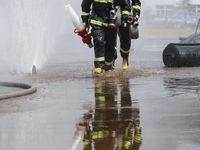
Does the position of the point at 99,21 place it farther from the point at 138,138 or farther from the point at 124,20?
the point at 138,138

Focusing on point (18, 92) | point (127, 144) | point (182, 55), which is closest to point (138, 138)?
point (127, 144)

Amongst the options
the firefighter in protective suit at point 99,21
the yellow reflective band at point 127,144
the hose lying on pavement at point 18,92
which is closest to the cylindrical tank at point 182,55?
the firefighter in protective suit at point 99,21

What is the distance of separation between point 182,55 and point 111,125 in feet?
20.7

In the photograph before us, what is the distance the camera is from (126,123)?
4.34 meters

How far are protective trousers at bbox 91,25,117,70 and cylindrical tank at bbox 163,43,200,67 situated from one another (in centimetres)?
176

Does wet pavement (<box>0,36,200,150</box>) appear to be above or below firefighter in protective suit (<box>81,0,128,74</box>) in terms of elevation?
below

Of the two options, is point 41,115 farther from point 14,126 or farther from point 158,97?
point 158,97

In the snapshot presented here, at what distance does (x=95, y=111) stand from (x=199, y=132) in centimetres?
131

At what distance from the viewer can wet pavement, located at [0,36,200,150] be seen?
12.1 ft

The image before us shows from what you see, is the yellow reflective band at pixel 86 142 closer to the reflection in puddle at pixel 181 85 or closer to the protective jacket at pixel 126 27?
the reflection in puddle at pixel 181 85

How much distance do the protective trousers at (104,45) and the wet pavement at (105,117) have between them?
3.74 feet

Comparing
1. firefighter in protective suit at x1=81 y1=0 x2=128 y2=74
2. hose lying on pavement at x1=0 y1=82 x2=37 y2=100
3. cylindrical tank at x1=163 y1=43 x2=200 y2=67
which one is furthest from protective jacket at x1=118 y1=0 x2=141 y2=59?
hose lying on pavement at x1=0 y1=82 x2=37 y2=100

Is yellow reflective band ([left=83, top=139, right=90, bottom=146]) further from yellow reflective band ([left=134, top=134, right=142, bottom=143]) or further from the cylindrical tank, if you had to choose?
the cylindrical tank

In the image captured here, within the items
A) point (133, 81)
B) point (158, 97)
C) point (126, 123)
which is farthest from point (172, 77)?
point (126, 123)
